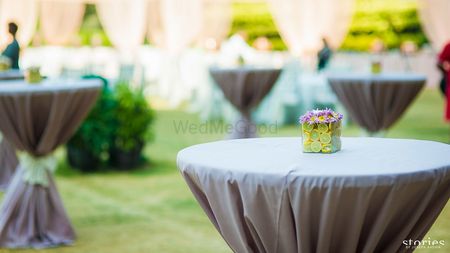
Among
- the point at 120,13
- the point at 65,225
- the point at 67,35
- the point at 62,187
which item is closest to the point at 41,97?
the point at 65,225

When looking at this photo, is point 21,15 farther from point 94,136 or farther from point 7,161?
point 7,161

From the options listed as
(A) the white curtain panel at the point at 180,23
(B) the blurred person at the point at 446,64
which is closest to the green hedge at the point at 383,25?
(A) the white curtain panel at the point at 180,23

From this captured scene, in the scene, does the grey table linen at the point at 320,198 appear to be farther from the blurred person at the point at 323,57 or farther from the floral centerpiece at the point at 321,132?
the blurred person at the point at 323,57

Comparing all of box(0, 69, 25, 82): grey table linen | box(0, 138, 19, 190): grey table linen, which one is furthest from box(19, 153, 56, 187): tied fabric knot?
box(0, 69, 25, 82): grey table linen

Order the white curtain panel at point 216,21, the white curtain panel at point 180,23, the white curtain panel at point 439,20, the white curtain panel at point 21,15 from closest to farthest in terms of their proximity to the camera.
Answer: the white curtain panel at point 439,20 → the white curtain panel at point 21,15 → the white curtain panel at point 180,23 → the white curtain panel at point 216,21

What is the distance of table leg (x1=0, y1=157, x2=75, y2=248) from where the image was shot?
4770mm

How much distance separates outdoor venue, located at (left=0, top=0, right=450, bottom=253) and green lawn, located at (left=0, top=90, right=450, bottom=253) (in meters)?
0.02

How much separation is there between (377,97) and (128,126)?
7.42 feet

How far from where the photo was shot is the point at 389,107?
6.61m

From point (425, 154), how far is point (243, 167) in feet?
2.32

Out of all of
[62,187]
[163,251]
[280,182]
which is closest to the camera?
[280,182]

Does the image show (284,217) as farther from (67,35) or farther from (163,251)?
(67,35)

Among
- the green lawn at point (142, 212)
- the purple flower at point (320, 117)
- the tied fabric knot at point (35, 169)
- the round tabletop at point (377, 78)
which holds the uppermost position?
the purple flower at point (320, 117)

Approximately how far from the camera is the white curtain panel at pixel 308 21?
532 inches
